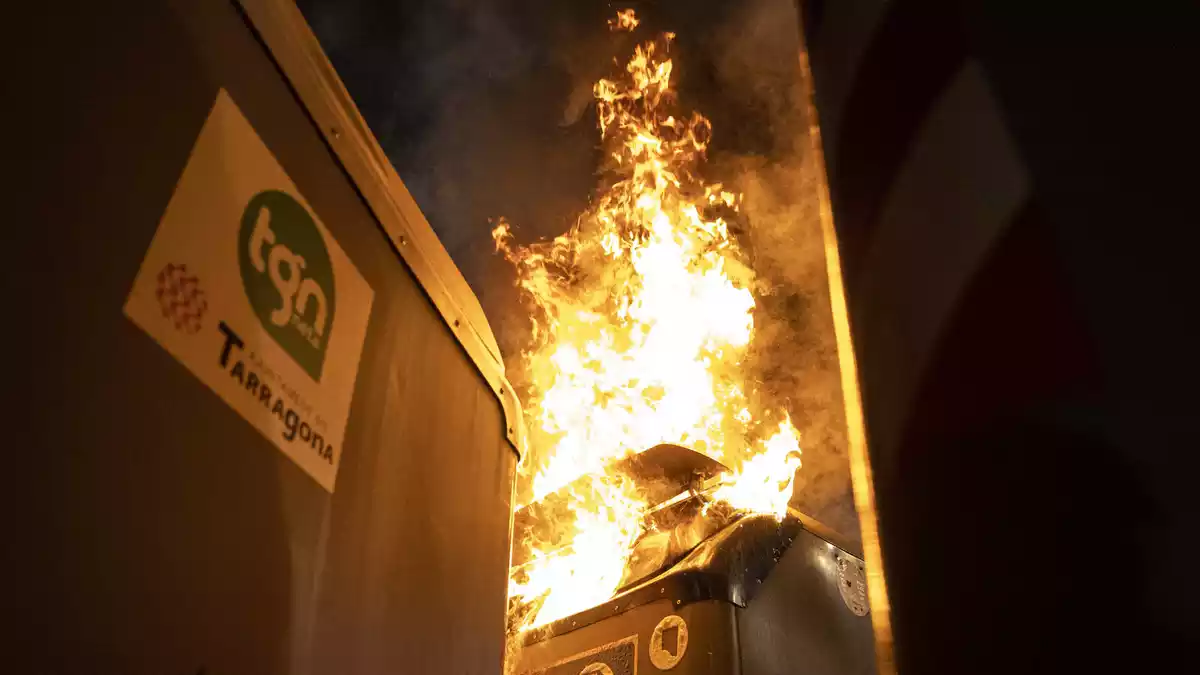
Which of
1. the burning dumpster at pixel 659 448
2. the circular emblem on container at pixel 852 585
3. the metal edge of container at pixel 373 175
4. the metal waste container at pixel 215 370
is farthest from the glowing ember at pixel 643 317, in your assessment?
the metal waste container at pixel 215 370

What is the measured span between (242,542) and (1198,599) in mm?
936

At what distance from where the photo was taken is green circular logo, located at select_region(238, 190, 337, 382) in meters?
1.06

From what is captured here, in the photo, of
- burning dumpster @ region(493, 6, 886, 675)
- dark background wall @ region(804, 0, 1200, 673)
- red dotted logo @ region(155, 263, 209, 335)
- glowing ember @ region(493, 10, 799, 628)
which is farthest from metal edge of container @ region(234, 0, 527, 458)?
glowing ember @ region(493, 10, 799, 628)

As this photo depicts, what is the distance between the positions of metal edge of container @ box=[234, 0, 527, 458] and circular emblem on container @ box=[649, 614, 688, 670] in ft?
4.00

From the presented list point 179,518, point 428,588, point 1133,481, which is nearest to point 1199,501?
point 1133,481

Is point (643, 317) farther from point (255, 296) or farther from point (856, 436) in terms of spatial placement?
point (856, 436)

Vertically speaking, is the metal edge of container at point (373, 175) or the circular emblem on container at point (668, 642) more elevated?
the metal edge of container at point (373, 175)

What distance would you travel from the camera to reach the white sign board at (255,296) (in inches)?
36.2

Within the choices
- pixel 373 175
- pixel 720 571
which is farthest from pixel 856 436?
pixel 720 571

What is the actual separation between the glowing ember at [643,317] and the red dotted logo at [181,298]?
4.25 m

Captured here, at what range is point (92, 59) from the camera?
0.84 metres

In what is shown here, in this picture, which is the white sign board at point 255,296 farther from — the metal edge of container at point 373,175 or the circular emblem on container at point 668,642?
the circular emblem on container at point 668,642

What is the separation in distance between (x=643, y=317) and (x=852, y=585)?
9.13ft

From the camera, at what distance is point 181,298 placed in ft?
3.02
